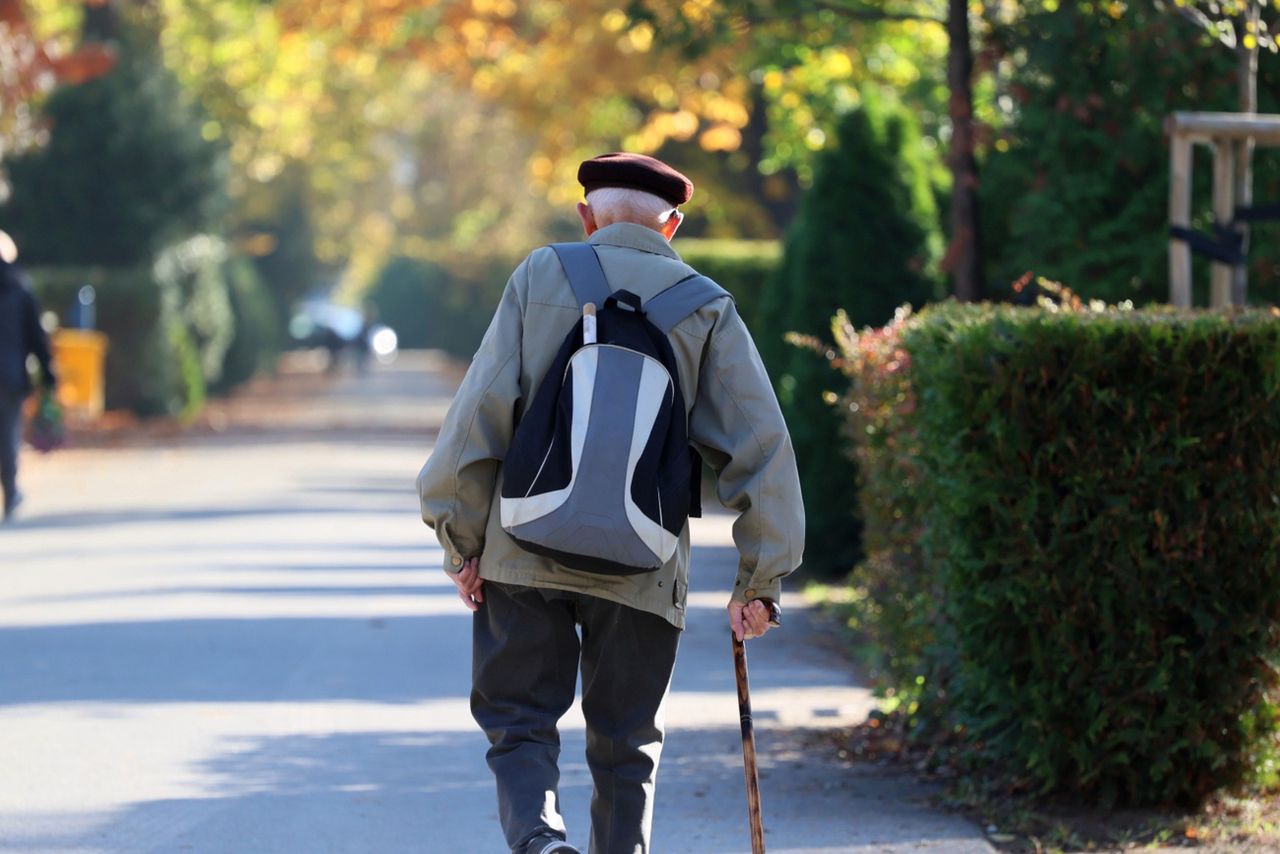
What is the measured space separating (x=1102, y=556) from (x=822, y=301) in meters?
6.68

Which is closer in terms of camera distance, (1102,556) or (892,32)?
(1102,556)

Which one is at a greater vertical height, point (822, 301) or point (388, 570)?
point (822, 301)

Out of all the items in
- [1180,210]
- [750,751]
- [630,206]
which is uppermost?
[1180,210]

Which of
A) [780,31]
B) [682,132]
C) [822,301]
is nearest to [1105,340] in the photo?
Result: [822,301]

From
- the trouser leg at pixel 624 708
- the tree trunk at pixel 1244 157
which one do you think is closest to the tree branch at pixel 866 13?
the tree trunk at pixel 1244 157

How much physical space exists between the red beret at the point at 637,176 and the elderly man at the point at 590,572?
0.02 m

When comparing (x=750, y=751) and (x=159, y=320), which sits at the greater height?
(x=159, y=320)

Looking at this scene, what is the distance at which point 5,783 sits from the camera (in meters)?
6.28

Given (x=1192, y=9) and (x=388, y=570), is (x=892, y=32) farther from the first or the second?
(x=1192, y=9)

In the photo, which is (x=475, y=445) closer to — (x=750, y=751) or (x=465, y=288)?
(x=750, y=751)

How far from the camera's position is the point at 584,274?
4.53 metres

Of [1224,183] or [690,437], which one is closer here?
[690,437]

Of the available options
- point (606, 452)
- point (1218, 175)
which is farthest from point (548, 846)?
point (1218, 175)

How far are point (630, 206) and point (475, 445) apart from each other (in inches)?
27.1
